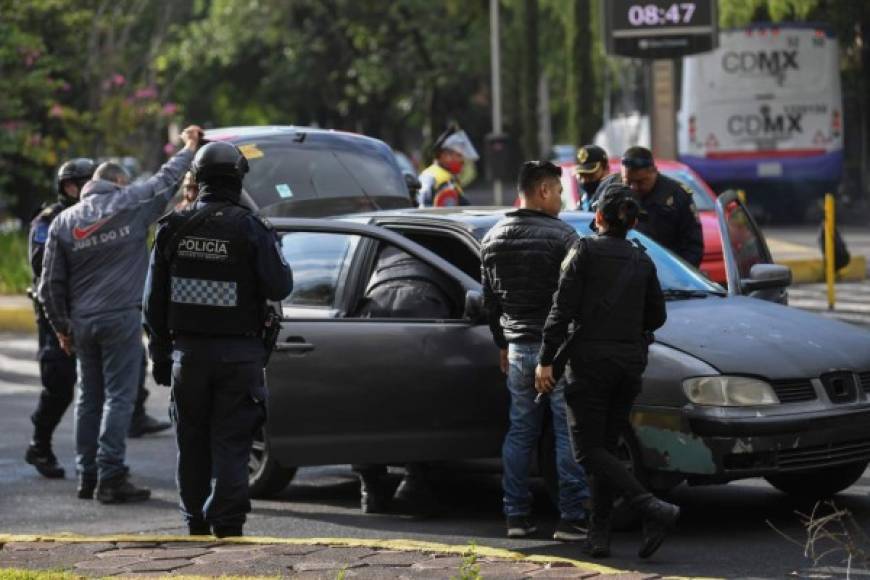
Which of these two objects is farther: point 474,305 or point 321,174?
point 321,174

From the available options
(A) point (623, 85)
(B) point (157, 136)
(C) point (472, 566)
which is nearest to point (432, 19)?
(A) point (623, 85)

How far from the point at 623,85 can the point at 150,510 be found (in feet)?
103

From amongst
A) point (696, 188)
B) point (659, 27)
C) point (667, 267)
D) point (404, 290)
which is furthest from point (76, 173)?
point (659, 27)

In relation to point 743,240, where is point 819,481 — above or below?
below

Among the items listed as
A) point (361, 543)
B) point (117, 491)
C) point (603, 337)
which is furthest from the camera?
point (117, 491)

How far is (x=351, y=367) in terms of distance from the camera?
9.55 metres

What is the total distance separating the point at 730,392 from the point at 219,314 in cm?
225

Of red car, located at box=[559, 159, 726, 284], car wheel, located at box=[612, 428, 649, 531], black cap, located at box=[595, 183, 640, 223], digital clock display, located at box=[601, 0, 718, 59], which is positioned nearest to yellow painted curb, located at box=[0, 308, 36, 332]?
red car, located at box=[559, 159, 726, 284]

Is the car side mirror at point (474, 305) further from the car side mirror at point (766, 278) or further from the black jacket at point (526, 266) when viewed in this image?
the car side mirror at point (766, 278)

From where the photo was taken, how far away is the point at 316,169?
1403 centimetres

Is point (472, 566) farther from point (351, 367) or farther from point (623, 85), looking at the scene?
point (623, 85)

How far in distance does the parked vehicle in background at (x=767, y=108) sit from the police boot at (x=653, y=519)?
25460mm

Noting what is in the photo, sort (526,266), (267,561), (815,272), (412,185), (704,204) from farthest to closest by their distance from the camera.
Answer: (815,272) < (704,204) < (412,185) < (526,266) < (267,561)

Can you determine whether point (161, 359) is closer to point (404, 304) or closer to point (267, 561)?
point (267, 561)
